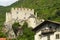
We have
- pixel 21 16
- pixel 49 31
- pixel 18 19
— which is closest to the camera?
pixel 49 31

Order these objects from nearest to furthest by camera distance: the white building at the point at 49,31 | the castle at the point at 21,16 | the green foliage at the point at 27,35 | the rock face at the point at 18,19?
the white building at the point at 49,31 < the green foliage at the point at 27,35 < the rock face at the point at 18,19 < the castle at the point at 21,16

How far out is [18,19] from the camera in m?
106

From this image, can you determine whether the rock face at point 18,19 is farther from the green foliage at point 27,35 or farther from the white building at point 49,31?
the white building at point 49,31

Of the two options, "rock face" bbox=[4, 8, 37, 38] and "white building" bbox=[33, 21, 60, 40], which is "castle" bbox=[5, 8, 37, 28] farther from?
"white building" bbox=[33, 21, 60, 40]

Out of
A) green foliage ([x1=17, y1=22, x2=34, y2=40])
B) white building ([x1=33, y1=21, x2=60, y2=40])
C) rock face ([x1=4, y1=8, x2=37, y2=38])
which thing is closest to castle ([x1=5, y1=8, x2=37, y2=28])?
rock face ([x1=4, y1=8, x2=37, y2=38])

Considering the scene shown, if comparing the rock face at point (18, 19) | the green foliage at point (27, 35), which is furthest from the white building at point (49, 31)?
the rock face at point (18, 19)

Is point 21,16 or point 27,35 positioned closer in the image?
point 27,35

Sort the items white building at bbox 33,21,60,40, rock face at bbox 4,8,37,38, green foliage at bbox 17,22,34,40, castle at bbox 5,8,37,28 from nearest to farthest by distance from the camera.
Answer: white building at bbox 33,21,60,40 → green foliage at bbox 17,22,34,40 → rock face at bbox 4,8,37,38 → castle at bbox 5,8,37,28

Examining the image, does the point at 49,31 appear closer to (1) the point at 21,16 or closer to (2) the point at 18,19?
(2) the point at 18,19

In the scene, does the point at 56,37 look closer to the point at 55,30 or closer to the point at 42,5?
the point at 55,30

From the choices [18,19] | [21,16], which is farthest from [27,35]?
[21,16]

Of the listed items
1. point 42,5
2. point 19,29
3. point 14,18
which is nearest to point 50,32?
point 19,29

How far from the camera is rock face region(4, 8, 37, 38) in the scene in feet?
333

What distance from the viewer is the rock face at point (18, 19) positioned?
101500 mm
